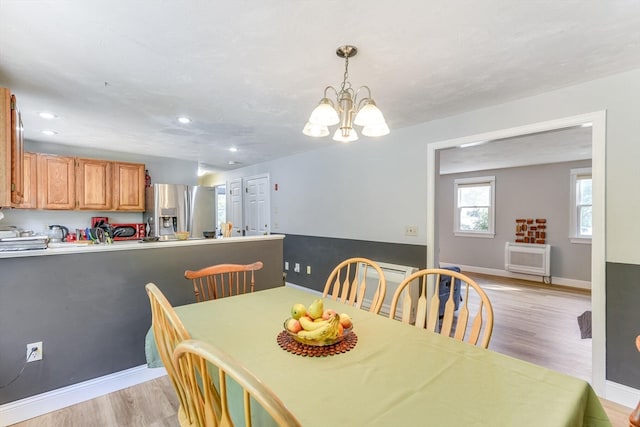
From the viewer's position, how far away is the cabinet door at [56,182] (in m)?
3.83

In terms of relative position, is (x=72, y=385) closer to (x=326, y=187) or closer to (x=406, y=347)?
(x=406, y=347)

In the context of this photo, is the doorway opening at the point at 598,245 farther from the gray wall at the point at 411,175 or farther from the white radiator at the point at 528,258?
the white radiator at the point at 528,258

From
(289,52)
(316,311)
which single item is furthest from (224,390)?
(289,52)

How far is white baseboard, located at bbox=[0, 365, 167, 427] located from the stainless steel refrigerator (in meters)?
2.51

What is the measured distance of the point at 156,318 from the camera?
1.22 m

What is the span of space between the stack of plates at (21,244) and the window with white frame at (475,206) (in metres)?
7.14

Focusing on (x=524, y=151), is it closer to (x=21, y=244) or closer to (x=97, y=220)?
(x=21, y=244)

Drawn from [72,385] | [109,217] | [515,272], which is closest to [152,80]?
[72,385]

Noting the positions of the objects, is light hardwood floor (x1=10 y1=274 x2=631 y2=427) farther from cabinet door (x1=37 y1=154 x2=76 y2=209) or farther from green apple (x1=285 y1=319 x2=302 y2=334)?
cabinet door (x1=37 y1=154 x2=76 y2=209)

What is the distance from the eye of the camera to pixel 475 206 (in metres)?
6.68

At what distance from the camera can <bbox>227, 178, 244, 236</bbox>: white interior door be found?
606cm

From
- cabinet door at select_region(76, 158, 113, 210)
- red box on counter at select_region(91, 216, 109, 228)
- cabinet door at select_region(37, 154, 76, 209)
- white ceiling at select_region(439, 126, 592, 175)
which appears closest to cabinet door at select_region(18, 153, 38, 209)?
cabinet door at select_region(37, 154, 76, 209)

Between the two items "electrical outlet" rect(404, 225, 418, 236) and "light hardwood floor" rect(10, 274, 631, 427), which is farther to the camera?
"electrical outlet" rect(404, 225, 418, 236)

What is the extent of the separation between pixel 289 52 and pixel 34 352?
2.57 m
